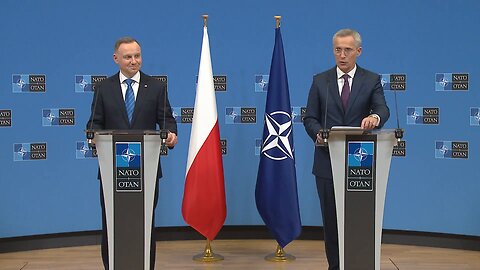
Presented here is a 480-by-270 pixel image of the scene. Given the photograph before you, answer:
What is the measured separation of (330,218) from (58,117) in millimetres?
3071

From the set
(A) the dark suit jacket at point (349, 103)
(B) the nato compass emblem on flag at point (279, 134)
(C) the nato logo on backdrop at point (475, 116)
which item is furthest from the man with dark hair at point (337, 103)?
(C) the nato logo on backdrop at point (475, 116)

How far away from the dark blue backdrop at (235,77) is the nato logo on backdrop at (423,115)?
0.15ft

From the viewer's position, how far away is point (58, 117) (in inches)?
228

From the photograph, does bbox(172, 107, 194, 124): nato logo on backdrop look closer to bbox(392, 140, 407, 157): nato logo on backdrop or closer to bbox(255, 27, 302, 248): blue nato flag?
bbox(255, 27, 302, 248): blue nato flag

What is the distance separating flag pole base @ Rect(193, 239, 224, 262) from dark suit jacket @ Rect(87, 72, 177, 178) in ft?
5.25

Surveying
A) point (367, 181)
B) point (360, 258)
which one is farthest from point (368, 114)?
point (360, 258)

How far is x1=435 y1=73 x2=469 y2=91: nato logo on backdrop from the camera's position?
5.67 m

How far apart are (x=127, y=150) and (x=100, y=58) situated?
8.78 feet

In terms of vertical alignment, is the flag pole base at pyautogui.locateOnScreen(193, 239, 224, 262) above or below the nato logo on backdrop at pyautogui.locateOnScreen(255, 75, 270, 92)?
below

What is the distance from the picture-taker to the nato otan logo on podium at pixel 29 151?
570 centimetres

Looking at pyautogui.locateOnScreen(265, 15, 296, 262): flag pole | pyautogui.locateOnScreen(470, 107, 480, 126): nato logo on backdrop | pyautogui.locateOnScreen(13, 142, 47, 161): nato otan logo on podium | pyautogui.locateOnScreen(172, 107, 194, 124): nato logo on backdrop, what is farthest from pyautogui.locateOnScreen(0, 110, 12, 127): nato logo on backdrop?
pyautogui.locateOnScreen(470, 107, 480, 126): nato logo on backdrop

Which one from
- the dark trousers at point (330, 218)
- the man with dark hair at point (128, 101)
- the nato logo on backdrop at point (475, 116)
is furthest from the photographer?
the nato logo on backdrop at point (475, 116)

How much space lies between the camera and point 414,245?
5.83 metres

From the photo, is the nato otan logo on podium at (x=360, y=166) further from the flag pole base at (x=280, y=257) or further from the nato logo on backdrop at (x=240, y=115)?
the nato logo on backdrop at (x=240, y=115)
